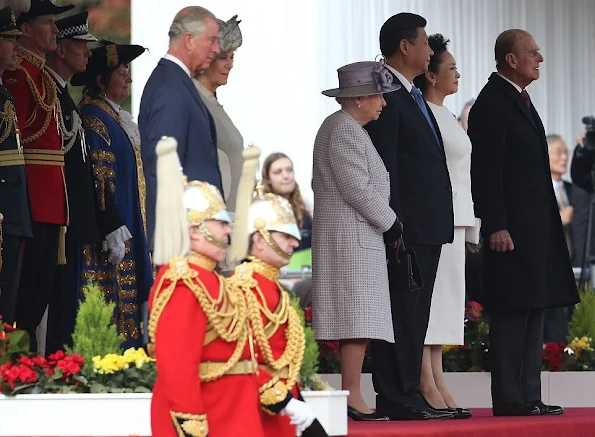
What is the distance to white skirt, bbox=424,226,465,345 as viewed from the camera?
25.2 ft

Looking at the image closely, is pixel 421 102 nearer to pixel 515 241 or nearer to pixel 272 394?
pixel 515 241

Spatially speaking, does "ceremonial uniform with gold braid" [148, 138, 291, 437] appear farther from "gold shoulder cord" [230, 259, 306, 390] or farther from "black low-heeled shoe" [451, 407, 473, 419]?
"black low-heeled shoe" [451, 407, 473, 419]

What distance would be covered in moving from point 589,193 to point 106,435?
25.6ft

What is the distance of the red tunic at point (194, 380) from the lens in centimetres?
449

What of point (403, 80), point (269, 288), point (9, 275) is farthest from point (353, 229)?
point (269, 288)

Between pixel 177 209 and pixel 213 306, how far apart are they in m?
0.31

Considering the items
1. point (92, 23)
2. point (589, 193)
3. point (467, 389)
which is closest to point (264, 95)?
point (92, 23)

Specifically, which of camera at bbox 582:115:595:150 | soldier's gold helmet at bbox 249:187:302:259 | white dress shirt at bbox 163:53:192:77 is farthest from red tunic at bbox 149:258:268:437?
camera at bbox 582:115:595:150

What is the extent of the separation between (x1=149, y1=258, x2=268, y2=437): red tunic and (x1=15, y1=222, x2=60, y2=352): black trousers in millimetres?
2445

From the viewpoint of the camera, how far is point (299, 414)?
4723mm

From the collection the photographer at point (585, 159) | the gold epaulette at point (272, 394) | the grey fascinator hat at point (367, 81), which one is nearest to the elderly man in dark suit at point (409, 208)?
the grey fascinator hat at point (367, 81)

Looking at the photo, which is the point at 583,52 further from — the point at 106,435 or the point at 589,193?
the point at 106,435

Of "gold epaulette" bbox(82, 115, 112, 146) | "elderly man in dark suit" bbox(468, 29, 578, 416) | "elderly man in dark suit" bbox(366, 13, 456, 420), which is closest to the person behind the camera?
"elderly man in dark suit" bbox(366, 13, 456, 420)

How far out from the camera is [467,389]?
8.90 m
